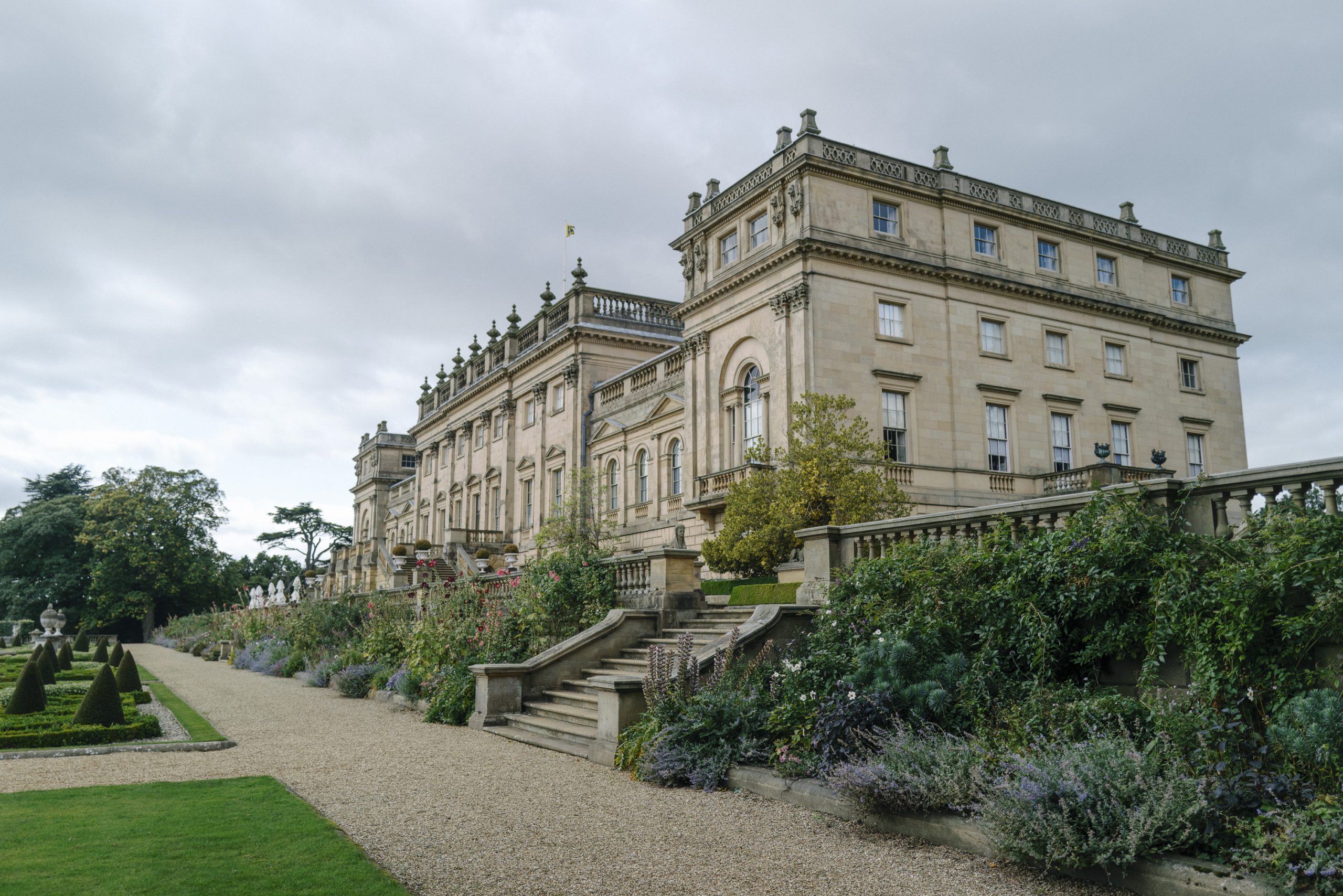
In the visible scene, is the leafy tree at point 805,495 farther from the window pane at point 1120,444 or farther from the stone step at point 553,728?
the window pane at point 1120,444

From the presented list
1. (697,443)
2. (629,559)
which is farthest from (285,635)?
(629,559)

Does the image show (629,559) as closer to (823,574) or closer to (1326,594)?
(823,574)

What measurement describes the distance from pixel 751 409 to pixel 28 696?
63.9 ft

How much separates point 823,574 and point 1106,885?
7.05 metres

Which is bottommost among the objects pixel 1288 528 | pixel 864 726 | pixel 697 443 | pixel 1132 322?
pixel 864 726

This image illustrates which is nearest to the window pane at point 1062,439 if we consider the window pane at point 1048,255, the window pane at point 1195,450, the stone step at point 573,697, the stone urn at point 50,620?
the window pane at point 1048,255

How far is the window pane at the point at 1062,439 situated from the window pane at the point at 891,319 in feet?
20.5

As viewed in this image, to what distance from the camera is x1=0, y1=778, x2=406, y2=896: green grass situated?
225 inches

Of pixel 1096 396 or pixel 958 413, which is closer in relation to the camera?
pixel 958 413

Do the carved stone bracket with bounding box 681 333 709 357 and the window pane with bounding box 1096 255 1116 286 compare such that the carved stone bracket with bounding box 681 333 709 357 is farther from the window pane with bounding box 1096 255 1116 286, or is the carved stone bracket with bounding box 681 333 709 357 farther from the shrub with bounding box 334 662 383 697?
the shrub with bounding box 334 662 383 697

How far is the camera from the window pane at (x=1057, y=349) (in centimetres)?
3067

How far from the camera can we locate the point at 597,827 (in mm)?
7457

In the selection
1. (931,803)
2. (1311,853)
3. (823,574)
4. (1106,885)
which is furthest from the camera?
(823,574)

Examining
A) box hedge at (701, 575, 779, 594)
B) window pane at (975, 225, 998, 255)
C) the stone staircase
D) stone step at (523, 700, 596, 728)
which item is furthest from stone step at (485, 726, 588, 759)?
window pane at (975, 225, 998, 255)
